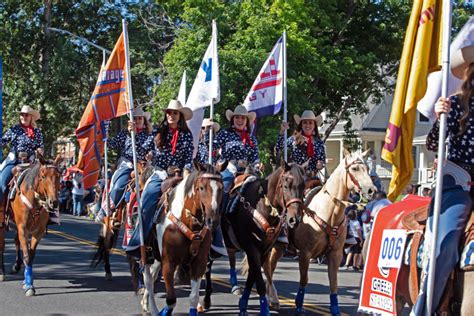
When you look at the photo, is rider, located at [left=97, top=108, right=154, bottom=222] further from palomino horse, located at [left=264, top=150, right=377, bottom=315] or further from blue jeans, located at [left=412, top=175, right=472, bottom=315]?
blue jeans, located at [left=412, top=175, right=472, bottom=315]

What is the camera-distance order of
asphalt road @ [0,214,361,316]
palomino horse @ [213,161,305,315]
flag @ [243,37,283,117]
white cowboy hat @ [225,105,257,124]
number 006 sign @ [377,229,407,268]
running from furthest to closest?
1. flag @ [243,37,283,117]
2. white cowboy hat @ [225,105,257,124]
3. asphalt road @ [0,214,361,316]
4. palomino horse @ [213,161,305,315]
5. number 006 sign @ [377,229,407,268]

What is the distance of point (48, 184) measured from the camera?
1139 centimetres

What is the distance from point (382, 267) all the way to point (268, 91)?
7.29 m

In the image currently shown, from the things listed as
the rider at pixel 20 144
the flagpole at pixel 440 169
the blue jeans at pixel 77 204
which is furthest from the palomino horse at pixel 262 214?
the blue jeans at pixel 77 204

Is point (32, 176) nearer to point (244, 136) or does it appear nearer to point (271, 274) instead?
point (244, 136)

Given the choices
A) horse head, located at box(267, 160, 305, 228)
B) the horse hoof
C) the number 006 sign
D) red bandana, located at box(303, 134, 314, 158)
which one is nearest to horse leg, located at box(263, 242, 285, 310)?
the horse hoof

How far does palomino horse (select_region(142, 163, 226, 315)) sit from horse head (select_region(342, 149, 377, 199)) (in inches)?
97.4

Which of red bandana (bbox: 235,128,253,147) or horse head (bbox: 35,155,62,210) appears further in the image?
red bandana (bbox: 235,128,253,147)

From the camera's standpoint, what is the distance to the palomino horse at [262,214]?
8984mm

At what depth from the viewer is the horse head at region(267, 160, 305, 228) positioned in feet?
28.8

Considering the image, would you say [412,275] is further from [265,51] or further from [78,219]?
[78,219]

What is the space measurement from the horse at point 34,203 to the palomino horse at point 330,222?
3.70 meters

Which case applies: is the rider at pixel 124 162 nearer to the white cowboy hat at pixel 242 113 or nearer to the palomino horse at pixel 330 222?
the white cowboy hat at pixel 242 113

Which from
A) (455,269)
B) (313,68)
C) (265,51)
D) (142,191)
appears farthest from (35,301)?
(313,68)
